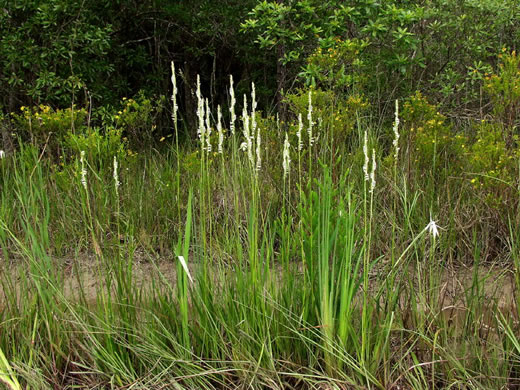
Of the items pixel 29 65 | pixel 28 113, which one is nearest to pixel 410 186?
pixel 28 113

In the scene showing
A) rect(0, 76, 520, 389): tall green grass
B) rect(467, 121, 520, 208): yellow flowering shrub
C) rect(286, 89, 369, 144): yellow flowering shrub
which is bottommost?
rect(0, 76, 520, 389): tall green grass

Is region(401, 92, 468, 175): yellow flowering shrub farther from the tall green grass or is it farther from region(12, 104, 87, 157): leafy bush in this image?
region(12, 104, 87, 157): leafy bush

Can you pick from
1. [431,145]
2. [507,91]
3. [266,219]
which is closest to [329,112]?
[431,145]

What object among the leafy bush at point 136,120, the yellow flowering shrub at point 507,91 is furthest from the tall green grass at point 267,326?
the leafy bush at point 136,120

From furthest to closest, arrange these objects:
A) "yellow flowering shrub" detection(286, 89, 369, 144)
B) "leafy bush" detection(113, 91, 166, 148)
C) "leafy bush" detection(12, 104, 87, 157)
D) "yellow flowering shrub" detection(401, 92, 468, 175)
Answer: "leafy bush" detection(113, 91, 166, 148), "leafy bush" detection(12, 104, 87, 157), "yellow flowering shrub" detection(286, 89, 369, 144), "yellow flowering shrub" detection(401, 92, 468, 175)

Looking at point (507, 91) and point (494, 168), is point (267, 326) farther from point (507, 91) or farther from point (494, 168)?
point (507, 91)

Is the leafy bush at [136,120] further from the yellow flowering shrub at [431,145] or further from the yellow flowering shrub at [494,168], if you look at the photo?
the yellow flowering shrub at [494,168]

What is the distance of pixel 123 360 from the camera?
9.12 ft

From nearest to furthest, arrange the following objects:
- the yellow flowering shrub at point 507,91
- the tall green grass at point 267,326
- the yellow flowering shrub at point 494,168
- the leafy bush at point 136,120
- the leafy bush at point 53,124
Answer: the tall green grass at point 267,326, the yellow flowering shrub at point 494,168, the yellow flowering shrub at point 507,91, the leafy bush at point 53,124, the leafy bush at point 136,120

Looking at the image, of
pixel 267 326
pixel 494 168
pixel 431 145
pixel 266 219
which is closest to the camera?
pixel 267 326

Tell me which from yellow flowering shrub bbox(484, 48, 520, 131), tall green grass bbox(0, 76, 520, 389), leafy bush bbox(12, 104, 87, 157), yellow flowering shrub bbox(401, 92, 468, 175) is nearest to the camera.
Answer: tall green grass bbox(0, 76, 520, 389)

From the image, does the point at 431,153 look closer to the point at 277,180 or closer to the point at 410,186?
the point at 410,186

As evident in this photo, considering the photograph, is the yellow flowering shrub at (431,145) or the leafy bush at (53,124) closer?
the yellow flowering shrub at (431,145)

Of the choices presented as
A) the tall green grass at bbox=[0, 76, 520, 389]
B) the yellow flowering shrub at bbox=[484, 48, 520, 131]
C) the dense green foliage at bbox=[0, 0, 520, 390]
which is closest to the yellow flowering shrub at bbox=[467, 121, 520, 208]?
the dense green foliage at bbox=[0, 0, 520, 390]
